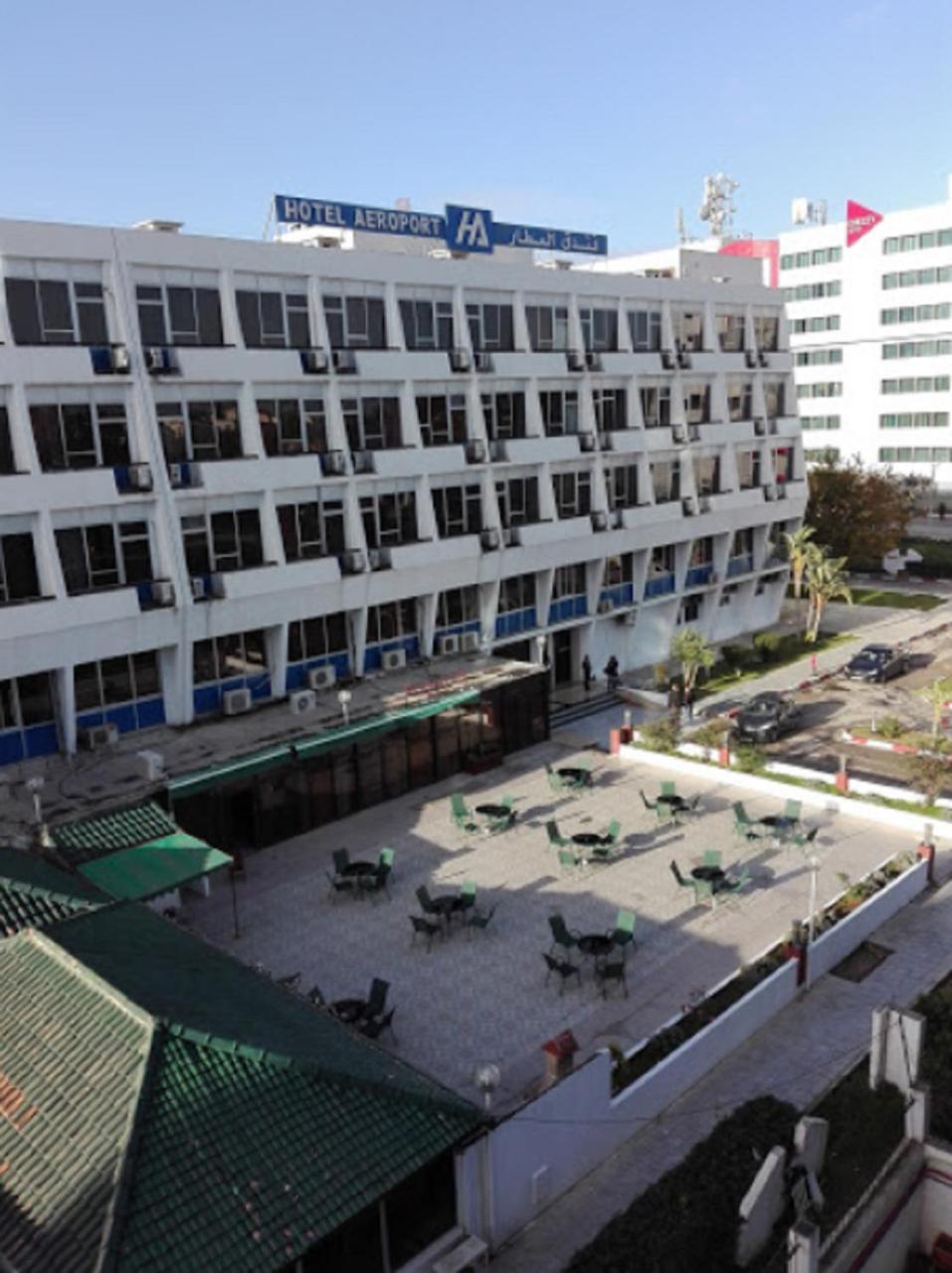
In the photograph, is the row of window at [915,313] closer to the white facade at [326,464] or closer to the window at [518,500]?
the white facade at [326,464]

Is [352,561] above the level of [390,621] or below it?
above

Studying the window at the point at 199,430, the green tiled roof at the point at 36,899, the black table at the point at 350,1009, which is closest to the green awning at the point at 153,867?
the green tiled roof at the point at 36,899

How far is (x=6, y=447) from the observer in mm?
24719

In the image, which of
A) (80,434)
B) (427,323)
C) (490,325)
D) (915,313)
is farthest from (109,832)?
(915,313)

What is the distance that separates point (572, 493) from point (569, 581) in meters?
3.20

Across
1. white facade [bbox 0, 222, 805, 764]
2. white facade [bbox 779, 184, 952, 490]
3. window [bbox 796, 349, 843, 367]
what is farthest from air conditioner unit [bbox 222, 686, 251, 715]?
window [bbox 796, 349, 843, 367]

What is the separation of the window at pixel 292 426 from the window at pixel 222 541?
6.89ft

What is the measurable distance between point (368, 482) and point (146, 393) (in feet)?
23.7

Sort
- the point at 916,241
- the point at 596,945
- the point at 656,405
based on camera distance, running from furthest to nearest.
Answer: the point at 916,241, the point at 656,405, the point at 596,945

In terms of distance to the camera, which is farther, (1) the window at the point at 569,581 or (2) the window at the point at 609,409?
(2) the window at the point at 609,409

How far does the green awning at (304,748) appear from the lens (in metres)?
24.4

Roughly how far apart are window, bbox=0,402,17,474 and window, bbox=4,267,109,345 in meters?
1.81

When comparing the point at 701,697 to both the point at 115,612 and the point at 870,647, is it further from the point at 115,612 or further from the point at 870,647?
the point at 115,612

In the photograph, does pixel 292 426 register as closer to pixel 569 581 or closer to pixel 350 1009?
pixel 569 581
